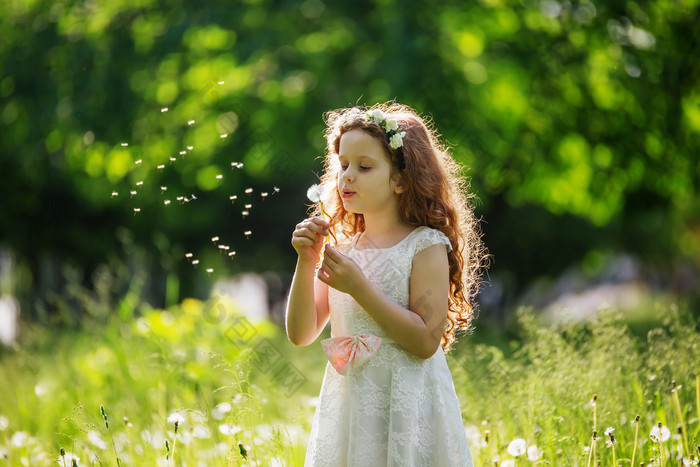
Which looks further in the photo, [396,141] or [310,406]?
[310,406]

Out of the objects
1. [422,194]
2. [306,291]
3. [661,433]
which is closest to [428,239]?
[422,194]

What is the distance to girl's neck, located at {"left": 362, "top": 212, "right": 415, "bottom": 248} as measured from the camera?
8.05ft

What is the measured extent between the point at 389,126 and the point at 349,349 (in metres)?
0.70

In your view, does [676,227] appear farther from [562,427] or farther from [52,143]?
[562,427]

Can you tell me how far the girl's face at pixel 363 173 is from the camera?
237 cm

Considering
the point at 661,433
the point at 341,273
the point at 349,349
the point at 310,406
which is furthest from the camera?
the point at 310,406

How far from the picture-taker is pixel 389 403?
2.30 m

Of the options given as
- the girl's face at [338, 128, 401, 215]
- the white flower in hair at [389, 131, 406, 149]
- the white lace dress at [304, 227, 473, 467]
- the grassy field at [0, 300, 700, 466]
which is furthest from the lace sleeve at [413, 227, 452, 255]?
the grassy field at [0, 300, 700, 466]

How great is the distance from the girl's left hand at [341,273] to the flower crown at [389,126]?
1.36 ft

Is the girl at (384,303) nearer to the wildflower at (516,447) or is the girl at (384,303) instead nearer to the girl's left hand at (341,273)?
the girl's left hand at (341,273)

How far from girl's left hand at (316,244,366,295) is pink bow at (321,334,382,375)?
0.17m

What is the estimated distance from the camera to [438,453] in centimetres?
229

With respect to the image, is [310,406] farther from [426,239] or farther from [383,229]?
[426,239]

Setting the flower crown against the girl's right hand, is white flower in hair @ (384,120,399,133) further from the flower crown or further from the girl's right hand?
the girl's right hand
